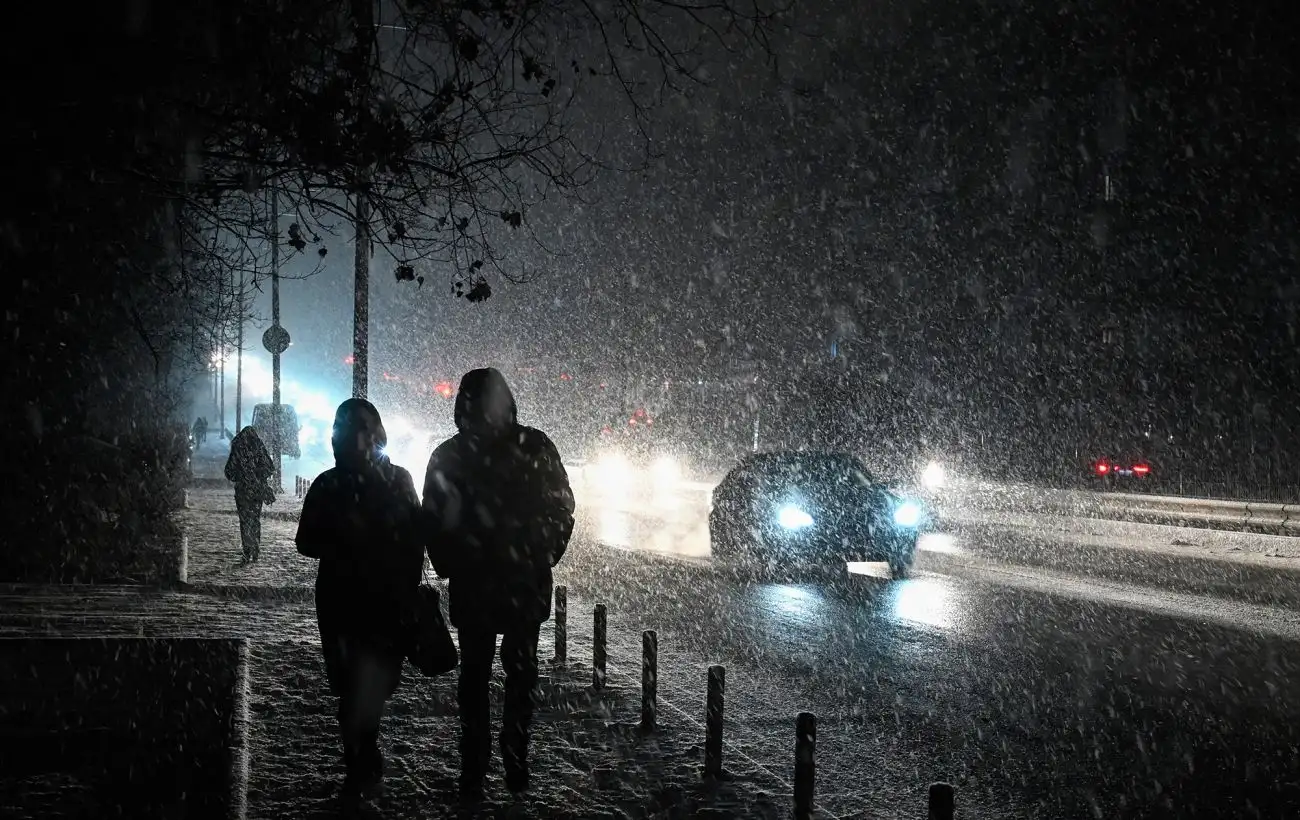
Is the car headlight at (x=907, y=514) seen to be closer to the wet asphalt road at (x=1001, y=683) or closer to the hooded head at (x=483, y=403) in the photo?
the wet asphalt road at (x=1001, y=683)

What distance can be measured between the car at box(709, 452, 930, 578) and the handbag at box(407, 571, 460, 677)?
1001 cm

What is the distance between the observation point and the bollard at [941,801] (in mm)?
4055

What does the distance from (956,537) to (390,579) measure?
742 inches

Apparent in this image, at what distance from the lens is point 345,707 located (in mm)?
5047

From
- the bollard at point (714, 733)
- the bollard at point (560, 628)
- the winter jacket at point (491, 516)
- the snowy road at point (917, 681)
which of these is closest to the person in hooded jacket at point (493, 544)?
the winter jacket at point (491, 516)

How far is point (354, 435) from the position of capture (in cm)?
497

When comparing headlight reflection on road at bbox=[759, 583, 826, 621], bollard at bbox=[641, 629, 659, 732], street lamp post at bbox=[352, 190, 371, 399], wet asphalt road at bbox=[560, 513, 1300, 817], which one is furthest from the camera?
street lamp post at bbox=[352, 190, 371, 399]

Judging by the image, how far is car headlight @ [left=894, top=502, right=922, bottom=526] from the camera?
48.5 feet

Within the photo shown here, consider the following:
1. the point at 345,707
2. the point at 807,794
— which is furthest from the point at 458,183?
the point at 807,794

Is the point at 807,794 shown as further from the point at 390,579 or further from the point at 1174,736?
the point at 1174,736

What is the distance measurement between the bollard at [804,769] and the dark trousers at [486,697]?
4.57 feet

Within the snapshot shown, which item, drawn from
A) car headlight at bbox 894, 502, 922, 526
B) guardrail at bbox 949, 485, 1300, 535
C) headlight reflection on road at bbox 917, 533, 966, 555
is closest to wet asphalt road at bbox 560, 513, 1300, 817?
car headlight at bbox 894, 502, 922, 526

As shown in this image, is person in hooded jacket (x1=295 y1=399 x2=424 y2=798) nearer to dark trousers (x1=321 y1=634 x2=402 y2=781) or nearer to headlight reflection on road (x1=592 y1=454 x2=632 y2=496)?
dark trousers (x1=321 y1=634 x2=402 y2=781)

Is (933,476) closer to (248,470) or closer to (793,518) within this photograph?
(793,518)
